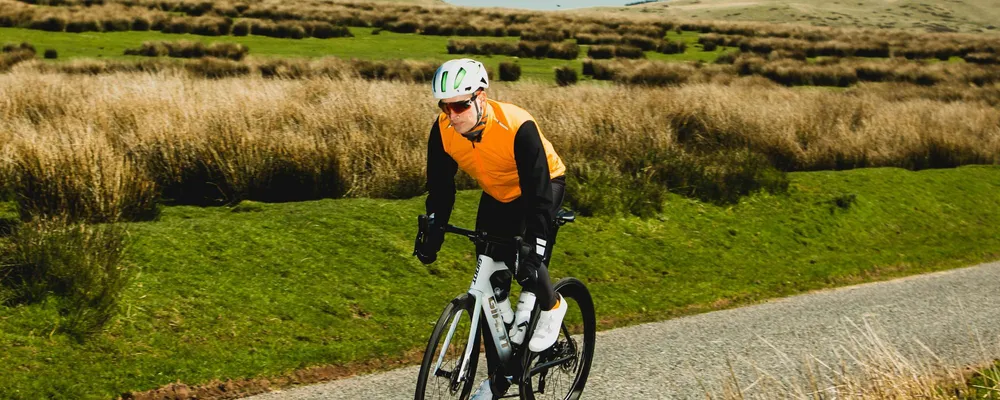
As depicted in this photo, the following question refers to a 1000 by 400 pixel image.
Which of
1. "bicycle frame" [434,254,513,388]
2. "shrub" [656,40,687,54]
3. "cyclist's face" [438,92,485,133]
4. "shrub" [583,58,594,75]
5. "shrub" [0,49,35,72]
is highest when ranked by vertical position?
"cyclist's face" [438,92,485,133]

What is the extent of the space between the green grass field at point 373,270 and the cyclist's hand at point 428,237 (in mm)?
2241

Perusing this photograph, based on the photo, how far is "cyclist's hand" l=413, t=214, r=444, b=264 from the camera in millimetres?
5082

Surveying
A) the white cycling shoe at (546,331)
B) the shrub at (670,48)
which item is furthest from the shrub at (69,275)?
the shrub at (670,48)

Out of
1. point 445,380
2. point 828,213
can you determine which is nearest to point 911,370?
point 445,380

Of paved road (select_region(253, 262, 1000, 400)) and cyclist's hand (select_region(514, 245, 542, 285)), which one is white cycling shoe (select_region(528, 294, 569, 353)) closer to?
cyclist's hand (select_region(514, 245, 542, 285))

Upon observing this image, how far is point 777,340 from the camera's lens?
8164mm

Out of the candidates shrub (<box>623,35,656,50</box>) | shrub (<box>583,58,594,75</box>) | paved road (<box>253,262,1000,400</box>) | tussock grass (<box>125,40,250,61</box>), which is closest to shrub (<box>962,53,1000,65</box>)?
shrub (<box>623,35,656,50</box>)

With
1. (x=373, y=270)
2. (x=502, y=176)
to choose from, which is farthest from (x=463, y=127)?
(x=373, y=270)

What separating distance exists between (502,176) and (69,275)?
3.96 meters

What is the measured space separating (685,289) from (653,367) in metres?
3.23

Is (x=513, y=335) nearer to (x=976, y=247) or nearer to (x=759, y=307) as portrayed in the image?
(x=759, y=307)

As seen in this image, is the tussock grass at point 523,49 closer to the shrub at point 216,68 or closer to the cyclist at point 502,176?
the shrub at point 216,68

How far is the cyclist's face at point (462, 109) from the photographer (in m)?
4.61

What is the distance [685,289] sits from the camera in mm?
10297
